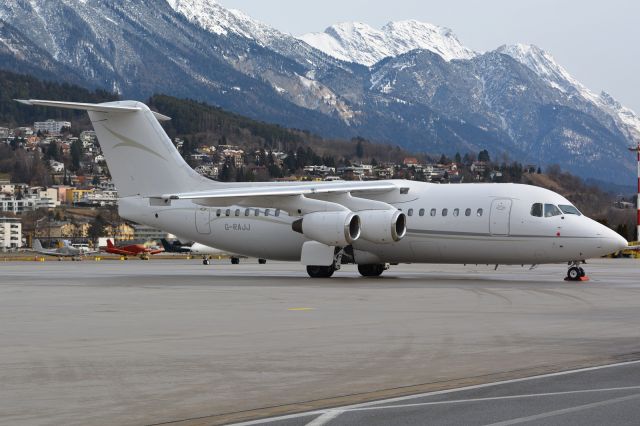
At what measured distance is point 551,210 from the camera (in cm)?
3822

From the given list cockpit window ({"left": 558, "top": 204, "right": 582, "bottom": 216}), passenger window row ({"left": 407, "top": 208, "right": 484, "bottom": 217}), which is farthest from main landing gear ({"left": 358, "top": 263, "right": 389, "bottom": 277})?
cockpit window ({"left": 558, "top": 204, "right": 582, "bottom": 216})

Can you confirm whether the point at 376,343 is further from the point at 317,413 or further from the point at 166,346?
the point at 317,413

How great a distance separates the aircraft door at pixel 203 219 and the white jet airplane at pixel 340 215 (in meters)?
0.04

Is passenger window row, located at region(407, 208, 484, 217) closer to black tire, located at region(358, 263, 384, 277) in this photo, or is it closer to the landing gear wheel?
black tire, located at region(358, 263, 384, 277)

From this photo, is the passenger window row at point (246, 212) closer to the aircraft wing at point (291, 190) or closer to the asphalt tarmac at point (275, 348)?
the aircraft wing at point (291, 190)

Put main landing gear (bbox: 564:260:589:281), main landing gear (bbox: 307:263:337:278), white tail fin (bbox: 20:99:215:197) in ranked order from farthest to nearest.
A: white tail fin (bbox: 20:99:215:197)
main landing gear (bbox: 307:263:337:278)
main landing gear (bbox: 564:260:589:281)

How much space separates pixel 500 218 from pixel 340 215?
5.68 meters

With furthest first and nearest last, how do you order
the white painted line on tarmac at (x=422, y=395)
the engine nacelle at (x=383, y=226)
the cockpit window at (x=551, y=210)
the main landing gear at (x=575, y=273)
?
the engine nacelle at (x=383, y=226) < the main landing gear at (x=575, y=273) < the cockpit window at (x=551, y=210) < the white painted line on tarmac at (x=422, y=395)

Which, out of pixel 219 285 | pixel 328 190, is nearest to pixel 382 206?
pixel 328 190

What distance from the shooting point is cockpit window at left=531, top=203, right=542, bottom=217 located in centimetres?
3818

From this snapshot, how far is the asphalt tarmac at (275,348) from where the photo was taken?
12047mm

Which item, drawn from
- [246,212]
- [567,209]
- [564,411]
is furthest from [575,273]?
[564,411]

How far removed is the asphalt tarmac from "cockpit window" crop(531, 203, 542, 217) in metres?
7.61

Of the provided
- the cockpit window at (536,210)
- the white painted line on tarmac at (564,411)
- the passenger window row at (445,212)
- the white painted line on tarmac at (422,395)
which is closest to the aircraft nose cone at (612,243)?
the cockpit window at (536,210)
